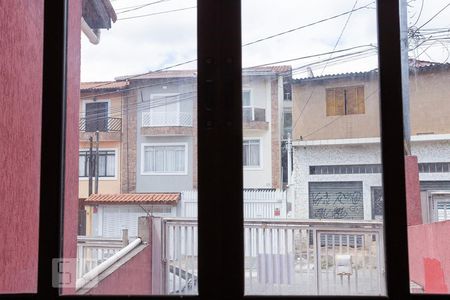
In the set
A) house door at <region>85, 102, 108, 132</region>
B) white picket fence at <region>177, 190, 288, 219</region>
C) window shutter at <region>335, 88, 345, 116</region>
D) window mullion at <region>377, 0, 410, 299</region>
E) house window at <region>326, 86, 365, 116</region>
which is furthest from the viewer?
house door at <region>85, 102, 108, 132</region>

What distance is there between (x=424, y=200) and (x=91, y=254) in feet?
4.32

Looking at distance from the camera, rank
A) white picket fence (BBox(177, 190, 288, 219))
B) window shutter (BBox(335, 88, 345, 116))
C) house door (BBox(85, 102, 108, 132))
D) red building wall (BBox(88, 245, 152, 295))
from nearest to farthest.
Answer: white picket fence (BBox(177, 190, 288, 219)), red building wall (BBox(88, 245, 152, 295)), window shutter (BBox(335, 88, 345, 116)), house door (BBox(85, 102, 108, 132))

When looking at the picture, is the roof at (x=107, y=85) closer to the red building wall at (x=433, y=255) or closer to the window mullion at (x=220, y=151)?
the window mullion at (x=220, y=151)

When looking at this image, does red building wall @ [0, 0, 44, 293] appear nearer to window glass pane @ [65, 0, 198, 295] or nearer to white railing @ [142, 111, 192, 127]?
window glass pane @ [65, 0, 198, 295]

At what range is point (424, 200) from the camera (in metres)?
1.70

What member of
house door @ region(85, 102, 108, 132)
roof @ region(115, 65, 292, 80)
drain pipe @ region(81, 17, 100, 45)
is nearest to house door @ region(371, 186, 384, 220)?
roof @ region(115, 65, 292, 80)

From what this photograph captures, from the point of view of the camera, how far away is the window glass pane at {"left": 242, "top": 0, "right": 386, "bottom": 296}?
1334 mm

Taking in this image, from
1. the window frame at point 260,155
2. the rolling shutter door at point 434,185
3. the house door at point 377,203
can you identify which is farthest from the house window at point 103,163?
the rolling shutter door at point 434,185

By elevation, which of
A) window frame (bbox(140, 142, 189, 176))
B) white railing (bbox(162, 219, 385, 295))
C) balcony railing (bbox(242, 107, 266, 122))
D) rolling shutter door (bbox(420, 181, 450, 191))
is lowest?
white railing (bbox(162, 219, 385, 295))

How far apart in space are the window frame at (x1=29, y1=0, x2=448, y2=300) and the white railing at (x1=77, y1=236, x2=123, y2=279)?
0.24 metres

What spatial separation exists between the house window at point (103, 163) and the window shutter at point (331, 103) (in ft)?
2.84

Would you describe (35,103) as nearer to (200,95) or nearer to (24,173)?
(24,173)

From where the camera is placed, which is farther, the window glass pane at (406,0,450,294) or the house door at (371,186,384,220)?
the window glass pane at (406,0,450,294)

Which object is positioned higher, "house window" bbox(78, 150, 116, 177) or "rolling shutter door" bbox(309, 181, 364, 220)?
"house window" bbox(78, 150, 116, 177)
